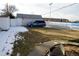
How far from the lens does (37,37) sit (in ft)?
6.90

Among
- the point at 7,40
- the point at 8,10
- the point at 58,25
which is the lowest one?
the point at 7,40

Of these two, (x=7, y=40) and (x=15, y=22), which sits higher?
(x=15, y=22)

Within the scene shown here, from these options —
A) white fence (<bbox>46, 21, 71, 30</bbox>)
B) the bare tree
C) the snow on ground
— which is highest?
the bare tree

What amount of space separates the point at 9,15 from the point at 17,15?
0.36 ft

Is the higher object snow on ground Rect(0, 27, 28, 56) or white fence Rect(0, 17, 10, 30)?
white fence Rect(0, 17, 10, 30)

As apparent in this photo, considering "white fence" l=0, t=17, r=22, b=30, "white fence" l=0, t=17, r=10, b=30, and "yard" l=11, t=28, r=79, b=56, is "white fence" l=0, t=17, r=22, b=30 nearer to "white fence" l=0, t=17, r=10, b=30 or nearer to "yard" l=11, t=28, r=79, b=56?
"white fence" l=0, t=17, r=10, b=30

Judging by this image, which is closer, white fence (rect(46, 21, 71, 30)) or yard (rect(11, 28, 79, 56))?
yard (rect(11, 28, 79, 56))

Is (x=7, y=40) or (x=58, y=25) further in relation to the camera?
(x=58, y=25)

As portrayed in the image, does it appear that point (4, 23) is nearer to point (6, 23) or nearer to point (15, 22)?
point (6, 23)

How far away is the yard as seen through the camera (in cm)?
205

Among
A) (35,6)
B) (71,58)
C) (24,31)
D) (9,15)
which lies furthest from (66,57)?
(9,15)

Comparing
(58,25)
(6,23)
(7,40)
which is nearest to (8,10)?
(6,23)

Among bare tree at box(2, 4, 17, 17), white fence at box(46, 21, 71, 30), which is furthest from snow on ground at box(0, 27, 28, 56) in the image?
white fence at box(46, 21, 71, 30)

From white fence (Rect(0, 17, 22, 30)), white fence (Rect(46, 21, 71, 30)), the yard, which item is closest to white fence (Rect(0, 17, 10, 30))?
white fence (Rect(0, 17, 22, 30))
